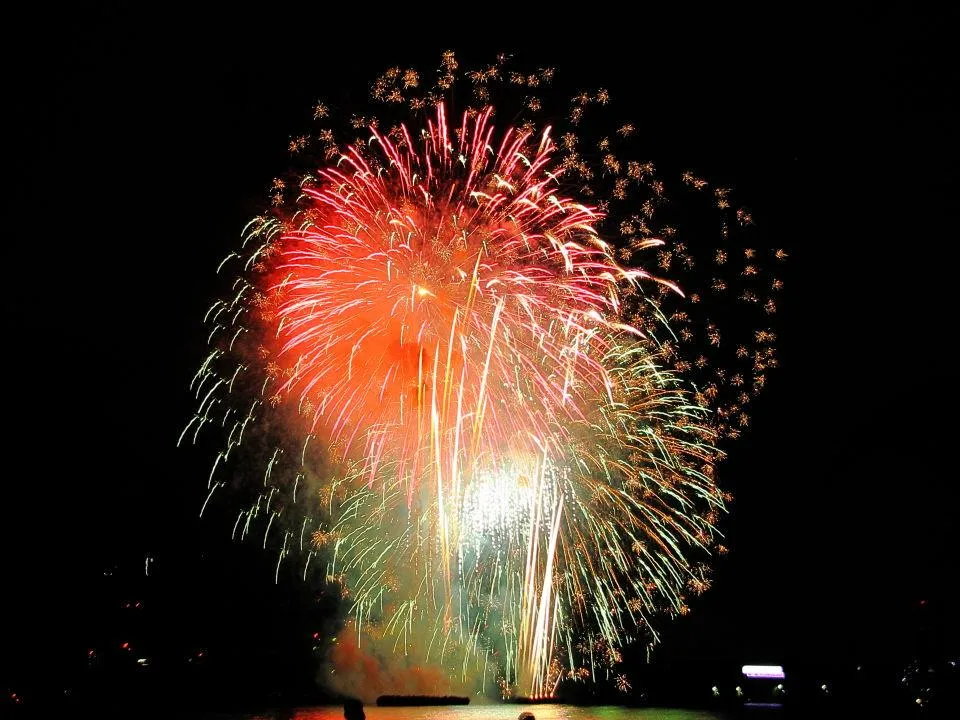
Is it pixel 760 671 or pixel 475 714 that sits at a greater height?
pixel 760 671

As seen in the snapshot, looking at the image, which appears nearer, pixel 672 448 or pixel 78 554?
pixel 672 448

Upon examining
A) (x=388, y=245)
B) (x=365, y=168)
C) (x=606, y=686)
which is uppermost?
(x=365, y=168)

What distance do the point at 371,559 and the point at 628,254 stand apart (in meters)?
10.5

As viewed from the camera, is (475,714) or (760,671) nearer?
(475,714)

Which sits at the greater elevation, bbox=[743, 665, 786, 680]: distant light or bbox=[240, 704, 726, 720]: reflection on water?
bbox=[743, 665, 786, 680]: distant light

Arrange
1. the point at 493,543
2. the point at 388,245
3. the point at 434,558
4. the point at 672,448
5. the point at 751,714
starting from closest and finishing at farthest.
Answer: the point at 388,245 → the point at 672,448 → the point at 493,543 → the point at 434,558 → the point at 751,714

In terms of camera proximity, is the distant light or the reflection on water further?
the distant light

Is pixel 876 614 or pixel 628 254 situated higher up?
pixel 628 254

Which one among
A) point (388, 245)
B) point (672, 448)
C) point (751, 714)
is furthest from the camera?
point (751, 714)

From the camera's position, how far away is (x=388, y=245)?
50.1 ft

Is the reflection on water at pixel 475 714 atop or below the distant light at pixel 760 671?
below

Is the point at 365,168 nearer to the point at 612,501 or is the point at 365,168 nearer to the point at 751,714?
the point at 612,501

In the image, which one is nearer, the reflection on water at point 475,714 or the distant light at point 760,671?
the reflection on water at point 475,714

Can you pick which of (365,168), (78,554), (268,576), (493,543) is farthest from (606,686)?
(365,168)
